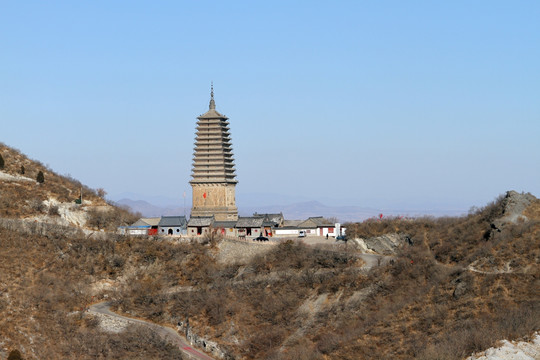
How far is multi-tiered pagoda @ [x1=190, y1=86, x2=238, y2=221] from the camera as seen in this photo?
99250mm

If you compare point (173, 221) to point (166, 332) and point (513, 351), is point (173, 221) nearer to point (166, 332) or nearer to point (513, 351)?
point (166, 332)

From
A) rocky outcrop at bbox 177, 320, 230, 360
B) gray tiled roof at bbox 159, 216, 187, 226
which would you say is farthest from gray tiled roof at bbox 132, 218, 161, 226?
rocky outcrop at bbox 177, 320, 230, 360

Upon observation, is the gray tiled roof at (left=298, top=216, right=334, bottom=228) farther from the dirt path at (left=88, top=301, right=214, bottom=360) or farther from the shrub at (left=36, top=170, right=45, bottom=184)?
the shrub at (left=36, top=170, right=45, bottom=184)

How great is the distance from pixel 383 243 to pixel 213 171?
1040 inches

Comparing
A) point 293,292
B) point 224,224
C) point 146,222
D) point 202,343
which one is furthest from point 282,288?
point 146,222

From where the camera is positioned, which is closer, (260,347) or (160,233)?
(260,347)

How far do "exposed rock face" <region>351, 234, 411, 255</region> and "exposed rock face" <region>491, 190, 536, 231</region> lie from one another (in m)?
11.0

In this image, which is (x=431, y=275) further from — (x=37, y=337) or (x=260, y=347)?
(x=37, y=337)

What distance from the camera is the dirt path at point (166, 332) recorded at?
63.1 metres

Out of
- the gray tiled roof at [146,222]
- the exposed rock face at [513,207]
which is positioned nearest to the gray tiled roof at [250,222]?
the gray tiled roof at [146,222]

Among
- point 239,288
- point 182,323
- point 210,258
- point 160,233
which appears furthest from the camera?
point 160,233

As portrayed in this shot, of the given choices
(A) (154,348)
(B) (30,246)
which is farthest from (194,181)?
(A) (154,348)

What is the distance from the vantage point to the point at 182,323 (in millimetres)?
69938

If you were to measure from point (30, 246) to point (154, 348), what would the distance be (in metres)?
21.1
